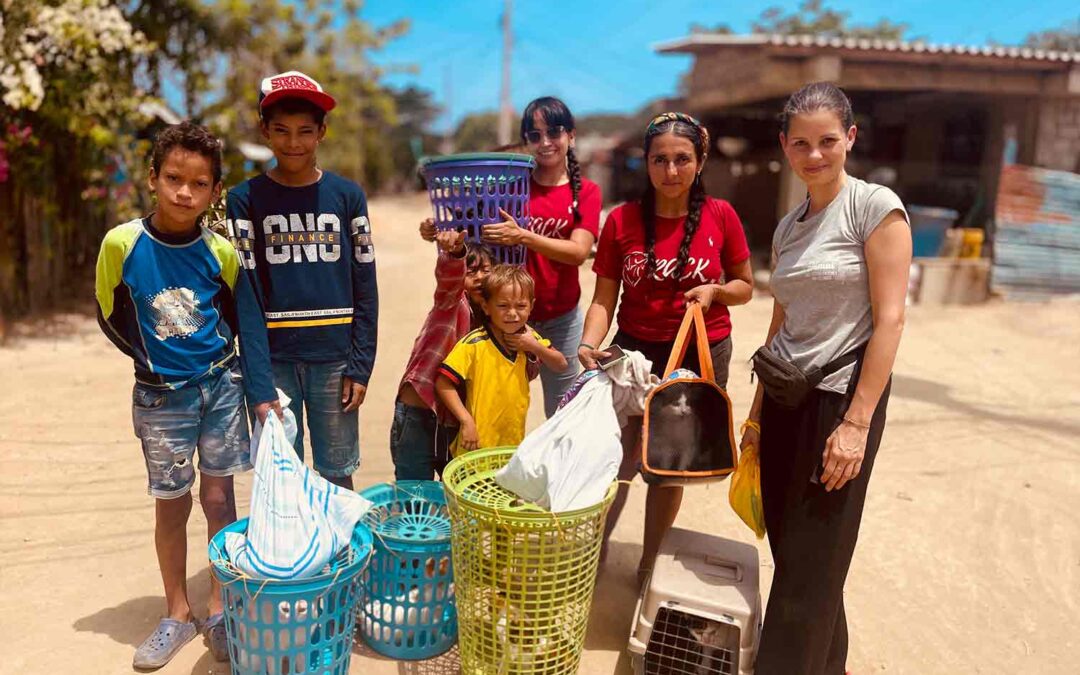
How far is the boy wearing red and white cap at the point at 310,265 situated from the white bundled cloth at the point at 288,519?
1.29 feet

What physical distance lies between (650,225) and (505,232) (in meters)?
0.55

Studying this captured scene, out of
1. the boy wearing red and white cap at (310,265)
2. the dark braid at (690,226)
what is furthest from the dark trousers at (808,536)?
the boy wearing red and white cap at (310,265)

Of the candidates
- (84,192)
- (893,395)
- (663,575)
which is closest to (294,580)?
(663,575)

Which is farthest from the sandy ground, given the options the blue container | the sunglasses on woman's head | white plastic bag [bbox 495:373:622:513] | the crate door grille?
the blue container

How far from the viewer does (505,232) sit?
2.74 meters

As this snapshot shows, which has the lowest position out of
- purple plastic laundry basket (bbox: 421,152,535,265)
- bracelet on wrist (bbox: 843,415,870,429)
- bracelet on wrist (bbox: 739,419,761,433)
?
bracelet on wrist (bbox: 739,419,761,433)

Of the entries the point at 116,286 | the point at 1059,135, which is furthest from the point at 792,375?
the point at 1059,135

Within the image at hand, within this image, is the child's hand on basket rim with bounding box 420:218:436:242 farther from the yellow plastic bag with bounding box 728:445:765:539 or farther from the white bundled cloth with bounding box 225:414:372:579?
the yellow plastic bag with bounding box 728:445:765:539

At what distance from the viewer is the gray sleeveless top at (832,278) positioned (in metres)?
2.09

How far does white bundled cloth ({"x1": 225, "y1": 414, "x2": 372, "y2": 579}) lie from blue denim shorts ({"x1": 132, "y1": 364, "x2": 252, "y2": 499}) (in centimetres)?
33

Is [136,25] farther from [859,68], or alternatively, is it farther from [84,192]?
[859,68]

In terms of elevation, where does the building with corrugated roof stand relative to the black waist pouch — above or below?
above

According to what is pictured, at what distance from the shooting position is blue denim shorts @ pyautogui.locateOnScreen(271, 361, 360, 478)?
276 centimetres

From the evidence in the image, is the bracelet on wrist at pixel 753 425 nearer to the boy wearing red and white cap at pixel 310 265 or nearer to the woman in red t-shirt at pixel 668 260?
the woman in red t-shirt at pixel 668 260
